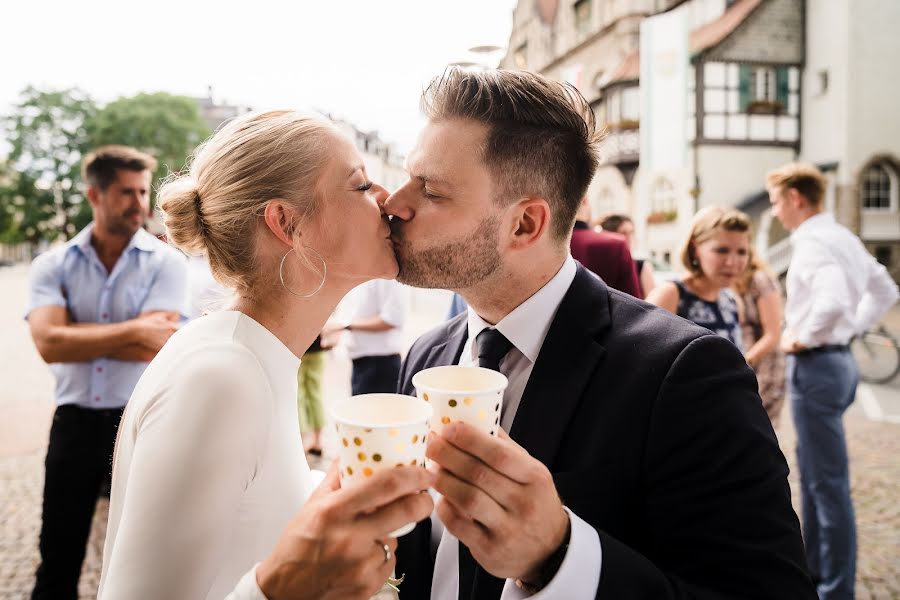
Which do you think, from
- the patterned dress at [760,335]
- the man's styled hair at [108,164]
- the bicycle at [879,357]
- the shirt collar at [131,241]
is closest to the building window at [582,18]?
the bicycle at [879,357]

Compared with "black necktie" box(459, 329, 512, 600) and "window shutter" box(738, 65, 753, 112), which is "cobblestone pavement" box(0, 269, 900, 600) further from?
"window shutter" box(738, 65, 753, 112)

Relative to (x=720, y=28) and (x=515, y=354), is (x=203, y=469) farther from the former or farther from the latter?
(x=720, y=28)

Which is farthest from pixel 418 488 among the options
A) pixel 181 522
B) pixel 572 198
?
pixel 572 198

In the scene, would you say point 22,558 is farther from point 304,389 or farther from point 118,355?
point 304,389

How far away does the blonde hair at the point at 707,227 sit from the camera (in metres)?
4.59

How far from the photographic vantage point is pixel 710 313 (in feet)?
14.9

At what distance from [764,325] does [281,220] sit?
4201 mm

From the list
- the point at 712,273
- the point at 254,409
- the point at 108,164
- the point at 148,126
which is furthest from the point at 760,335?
the point at 148,126

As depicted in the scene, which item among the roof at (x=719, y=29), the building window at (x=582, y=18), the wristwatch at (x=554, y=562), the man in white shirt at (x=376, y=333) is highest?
the building window at (x=582, y=18)

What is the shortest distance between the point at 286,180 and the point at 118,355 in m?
2.53

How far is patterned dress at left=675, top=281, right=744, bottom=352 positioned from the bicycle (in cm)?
650

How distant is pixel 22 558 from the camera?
471 cm

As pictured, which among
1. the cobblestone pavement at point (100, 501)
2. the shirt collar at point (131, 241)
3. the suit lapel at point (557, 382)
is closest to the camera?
the suit lapel at point (557, 382)

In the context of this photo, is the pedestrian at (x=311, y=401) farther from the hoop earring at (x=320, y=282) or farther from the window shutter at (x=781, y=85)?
the window shutter at (x=781, y=85)
